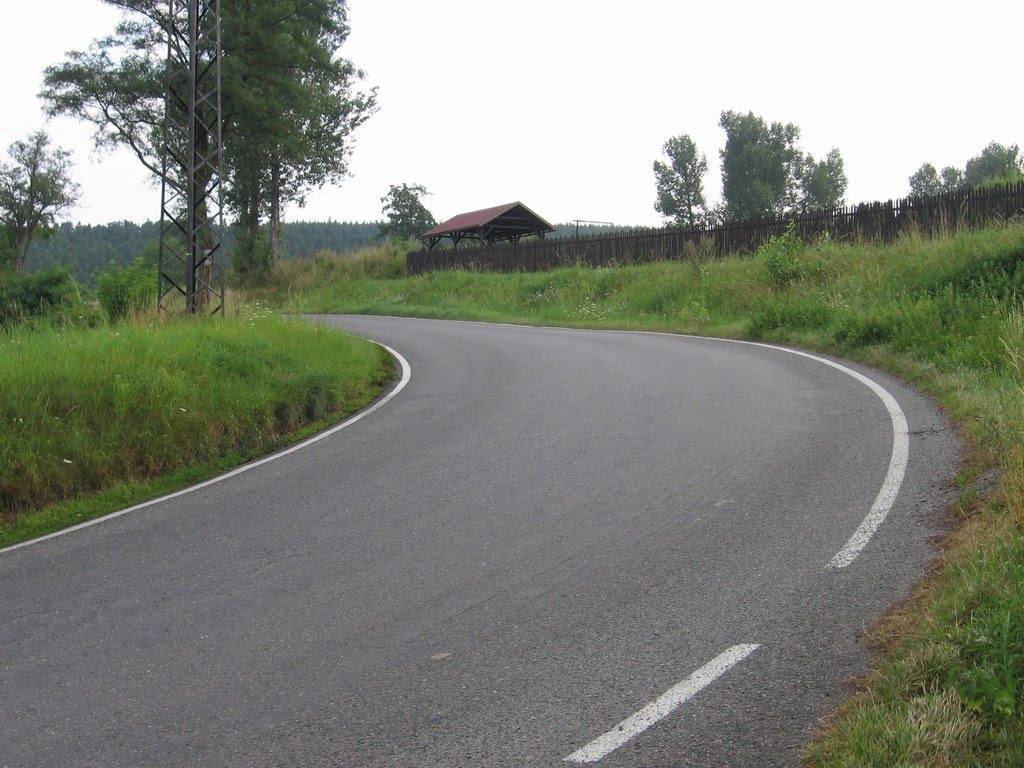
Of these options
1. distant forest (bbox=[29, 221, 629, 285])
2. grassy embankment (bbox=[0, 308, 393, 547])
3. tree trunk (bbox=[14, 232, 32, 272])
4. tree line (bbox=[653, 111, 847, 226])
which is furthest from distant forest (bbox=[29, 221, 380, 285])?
grassy embankment (bbox=[0, 308, 393, 547])

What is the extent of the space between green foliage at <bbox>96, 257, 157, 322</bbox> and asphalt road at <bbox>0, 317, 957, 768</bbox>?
418 inches

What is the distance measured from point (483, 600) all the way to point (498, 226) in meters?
47.1

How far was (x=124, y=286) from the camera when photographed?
19.2m

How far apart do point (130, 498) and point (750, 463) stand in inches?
217

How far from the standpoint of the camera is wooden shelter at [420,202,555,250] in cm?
5019

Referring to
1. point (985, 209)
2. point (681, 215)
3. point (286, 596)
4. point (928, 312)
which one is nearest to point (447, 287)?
point (985, 209)

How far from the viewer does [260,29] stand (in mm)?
31703

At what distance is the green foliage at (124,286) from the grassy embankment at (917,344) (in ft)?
35.5

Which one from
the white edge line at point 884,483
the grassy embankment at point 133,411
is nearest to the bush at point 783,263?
the white edge line at point 884,483

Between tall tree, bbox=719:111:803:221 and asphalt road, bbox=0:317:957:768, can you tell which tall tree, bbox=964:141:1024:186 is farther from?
asphalt road, bbox=0:317:957:768

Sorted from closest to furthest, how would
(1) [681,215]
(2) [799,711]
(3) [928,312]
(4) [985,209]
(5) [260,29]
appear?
(2) [799,711], (3) [928,312], (4) [985,209], (5) [260,29], (1) [681,215]

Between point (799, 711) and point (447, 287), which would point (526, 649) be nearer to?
point (799, 711)

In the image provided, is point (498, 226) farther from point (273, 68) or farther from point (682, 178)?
point (682, 178)

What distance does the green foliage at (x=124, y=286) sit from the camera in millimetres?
18528
